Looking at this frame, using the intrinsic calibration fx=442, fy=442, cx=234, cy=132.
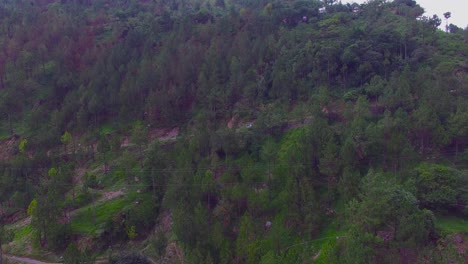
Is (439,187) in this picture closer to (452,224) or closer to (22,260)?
(452,224)

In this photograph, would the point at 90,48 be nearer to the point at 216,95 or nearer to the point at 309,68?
the point at 216,95

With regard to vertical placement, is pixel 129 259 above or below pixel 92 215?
above

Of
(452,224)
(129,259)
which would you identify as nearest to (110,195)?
(129,259)

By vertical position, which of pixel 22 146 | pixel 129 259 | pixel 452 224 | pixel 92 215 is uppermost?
pixel 22 146

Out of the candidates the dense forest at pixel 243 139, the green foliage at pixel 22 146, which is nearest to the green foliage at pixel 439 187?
the dense forest at pixel 243 139

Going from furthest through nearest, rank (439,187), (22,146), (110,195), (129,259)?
(22,146)
(110,195)
(129,259)
(439,187)

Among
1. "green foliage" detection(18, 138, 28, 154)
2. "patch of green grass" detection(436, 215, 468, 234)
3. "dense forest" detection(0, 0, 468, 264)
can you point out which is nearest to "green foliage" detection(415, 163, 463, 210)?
"dense forest" detection(0, 0, 468, 264)

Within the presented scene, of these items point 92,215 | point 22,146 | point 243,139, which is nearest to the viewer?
point 92,215

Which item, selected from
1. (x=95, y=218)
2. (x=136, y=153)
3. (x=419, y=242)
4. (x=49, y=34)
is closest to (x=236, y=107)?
(x=136, y=153)
